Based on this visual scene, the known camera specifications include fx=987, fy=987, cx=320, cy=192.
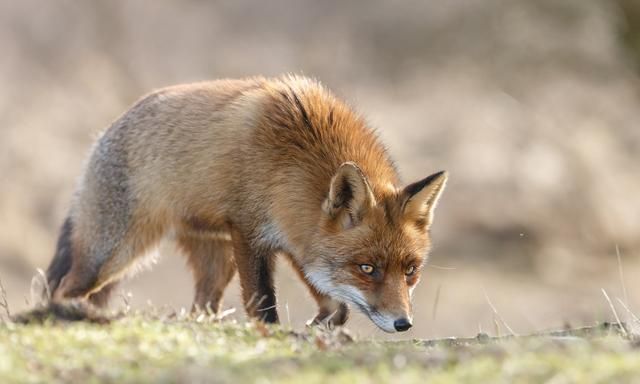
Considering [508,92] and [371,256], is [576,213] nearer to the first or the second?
[508,92]

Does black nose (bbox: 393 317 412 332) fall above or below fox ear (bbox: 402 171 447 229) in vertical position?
below

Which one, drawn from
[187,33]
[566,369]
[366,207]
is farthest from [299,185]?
[187,33]

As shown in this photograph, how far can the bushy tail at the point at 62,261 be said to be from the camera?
26.7ft

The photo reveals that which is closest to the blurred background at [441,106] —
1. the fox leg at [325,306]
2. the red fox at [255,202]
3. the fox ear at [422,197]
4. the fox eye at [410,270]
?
the fox leg at [325,306]

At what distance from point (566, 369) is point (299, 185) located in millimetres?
3481

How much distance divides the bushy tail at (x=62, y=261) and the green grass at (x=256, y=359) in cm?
328

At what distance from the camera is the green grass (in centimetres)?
386

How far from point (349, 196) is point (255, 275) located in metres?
0.94

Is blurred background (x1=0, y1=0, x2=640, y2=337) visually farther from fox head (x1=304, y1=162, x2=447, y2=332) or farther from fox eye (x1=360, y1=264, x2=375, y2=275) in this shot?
fox eye (x1=360, y1=264, x2=375, y2=275)

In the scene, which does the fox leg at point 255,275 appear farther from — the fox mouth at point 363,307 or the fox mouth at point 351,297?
the fox mouth at point 363,307

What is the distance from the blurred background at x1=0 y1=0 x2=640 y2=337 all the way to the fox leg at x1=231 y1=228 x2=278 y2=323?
7880 mm

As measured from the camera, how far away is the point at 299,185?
7.10 m

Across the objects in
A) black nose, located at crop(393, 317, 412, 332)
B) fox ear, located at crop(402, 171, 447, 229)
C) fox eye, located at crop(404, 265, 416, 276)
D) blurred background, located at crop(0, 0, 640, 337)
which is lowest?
blurred background, located at crop(0, 0, 640, 337)

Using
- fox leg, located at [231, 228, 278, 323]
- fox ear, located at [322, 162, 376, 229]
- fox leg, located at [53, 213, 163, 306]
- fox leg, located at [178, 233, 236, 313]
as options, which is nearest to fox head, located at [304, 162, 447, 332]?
fox ear, located at [322, 162, 376, 229]
